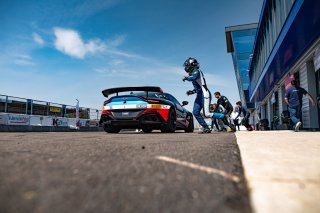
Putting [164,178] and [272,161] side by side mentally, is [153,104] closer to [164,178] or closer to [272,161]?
[272,161]

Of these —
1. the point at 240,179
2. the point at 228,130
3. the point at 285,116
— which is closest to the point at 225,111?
the point at 228,130

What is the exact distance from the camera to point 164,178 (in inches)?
48.1

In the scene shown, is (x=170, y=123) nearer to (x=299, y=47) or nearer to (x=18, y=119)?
(x=299, y=47)

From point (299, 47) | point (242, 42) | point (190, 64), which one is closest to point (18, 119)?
point (190, 64)

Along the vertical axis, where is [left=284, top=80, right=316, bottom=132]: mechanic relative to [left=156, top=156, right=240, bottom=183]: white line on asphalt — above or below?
above

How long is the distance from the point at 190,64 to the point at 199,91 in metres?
0.82

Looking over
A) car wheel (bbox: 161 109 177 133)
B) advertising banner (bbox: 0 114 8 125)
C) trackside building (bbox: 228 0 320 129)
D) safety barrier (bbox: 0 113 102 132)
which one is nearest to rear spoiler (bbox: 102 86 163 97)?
car wheel (bbox: 161 109 177 133)

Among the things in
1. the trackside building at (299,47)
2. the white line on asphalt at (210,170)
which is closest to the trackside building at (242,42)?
the trackside building at (299,47)

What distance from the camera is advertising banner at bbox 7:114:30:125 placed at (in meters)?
14.7

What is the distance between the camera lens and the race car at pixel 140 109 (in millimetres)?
6418

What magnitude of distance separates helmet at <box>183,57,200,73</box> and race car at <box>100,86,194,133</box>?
998mm

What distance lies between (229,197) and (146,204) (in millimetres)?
325

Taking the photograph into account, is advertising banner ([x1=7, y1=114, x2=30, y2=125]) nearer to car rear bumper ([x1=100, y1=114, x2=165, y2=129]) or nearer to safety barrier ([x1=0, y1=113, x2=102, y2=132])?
safety barrier ([x1=0, y1=113, x2=102, y2=132])

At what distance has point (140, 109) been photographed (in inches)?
253
